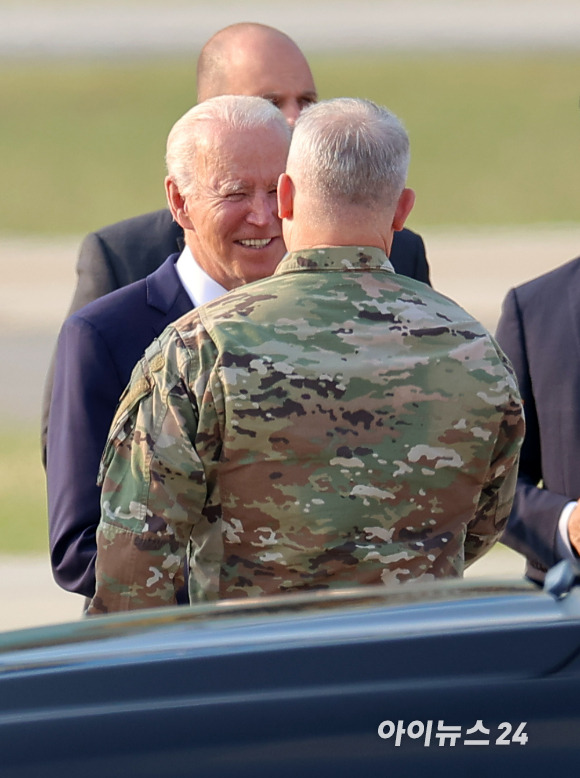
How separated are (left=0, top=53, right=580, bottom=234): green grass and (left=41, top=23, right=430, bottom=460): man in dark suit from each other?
375 inches

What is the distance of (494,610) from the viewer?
5.45 ft

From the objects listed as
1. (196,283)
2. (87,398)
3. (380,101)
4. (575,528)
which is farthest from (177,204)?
(380,101)

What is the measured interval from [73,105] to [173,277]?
15649 millimetres

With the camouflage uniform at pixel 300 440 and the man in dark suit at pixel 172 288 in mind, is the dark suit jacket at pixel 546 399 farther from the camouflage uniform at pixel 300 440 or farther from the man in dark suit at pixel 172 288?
the camouflage uniform at pixel 300 440

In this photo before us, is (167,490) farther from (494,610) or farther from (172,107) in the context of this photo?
(172,107)

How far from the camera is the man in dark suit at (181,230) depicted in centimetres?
355

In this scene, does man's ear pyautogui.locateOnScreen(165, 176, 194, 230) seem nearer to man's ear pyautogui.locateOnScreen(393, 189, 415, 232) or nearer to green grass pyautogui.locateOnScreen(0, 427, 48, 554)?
man's ear pyautogui.locateOnScreen(393, 189, 415, 232)

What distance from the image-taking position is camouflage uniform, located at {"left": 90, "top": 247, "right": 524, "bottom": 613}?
2.17 meters

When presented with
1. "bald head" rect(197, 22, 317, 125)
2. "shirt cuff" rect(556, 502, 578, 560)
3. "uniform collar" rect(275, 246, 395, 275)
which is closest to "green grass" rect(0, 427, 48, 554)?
"bald head" rect(197, 22, 317, 125)

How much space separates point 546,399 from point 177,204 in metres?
1.04

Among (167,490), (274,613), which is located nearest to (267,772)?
(274,613)

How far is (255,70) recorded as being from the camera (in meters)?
4.00

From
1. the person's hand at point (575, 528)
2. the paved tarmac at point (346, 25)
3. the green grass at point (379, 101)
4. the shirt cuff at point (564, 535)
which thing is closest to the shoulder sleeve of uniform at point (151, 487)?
the person's hand at point (575, 528)

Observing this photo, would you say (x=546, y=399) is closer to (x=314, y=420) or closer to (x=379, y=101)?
(x=314, y=420)
